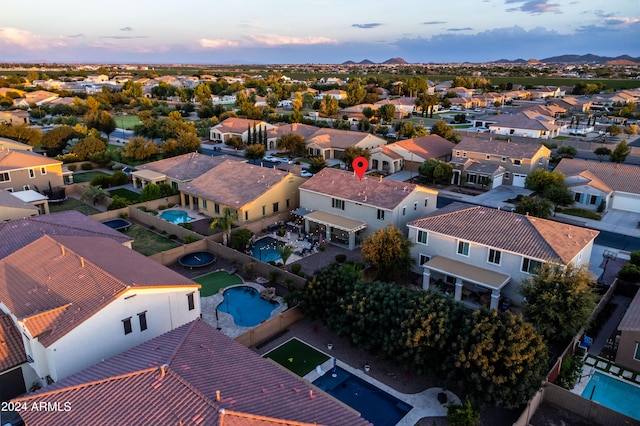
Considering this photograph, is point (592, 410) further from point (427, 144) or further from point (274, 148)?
point (274, 148)

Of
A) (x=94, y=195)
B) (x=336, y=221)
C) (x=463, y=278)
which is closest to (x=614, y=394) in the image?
(x=463, y=278)

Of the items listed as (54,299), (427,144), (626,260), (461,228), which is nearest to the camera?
(54,299)

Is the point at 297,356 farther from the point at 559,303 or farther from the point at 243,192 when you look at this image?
the point at 243,192

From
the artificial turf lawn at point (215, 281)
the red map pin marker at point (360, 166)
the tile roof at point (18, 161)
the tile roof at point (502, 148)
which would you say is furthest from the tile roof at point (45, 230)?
the tile roof at point (502, 148)

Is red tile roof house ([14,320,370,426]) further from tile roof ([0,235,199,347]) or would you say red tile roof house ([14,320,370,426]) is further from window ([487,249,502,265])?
window ([487,249,502,265])

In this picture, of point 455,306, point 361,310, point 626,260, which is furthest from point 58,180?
point 626,260

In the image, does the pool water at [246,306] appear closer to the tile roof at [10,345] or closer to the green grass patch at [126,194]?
the tile roof at [10,345]
